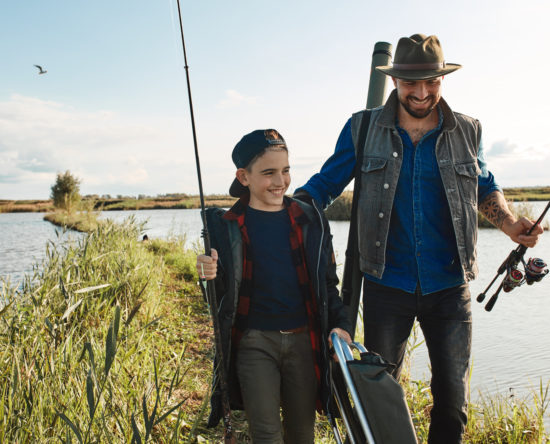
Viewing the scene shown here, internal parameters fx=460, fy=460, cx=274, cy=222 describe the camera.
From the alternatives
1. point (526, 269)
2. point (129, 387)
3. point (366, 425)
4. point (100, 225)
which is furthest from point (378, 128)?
point (100, 225)

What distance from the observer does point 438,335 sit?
2424 millimetres

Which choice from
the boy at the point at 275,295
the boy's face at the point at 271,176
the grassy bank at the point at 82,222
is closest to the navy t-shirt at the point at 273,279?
the boy at the point at 275,295

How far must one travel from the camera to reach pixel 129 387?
2.96m

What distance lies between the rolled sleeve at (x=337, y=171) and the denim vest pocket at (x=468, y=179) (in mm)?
588

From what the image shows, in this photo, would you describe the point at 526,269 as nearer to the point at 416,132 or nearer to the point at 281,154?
the point at 416,132

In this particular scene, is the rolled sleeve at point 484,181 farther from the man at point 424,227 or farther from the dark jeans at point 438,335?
the dark jeans at point 438,335

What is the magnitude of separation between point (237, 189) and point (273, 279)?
501 mm

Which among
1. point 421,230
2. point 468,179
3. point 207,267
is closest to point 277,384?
point 207,267

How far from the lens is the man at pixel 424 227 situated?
7.82ft

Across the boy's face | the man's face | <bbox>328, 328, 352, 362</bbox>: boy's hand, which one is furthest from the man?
<bbox>328, 328, 352, 362</bbox>: boy's hand

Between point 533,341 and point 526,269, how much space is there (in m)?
3.79

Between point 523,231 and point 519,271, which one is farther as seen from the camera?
point 519,271

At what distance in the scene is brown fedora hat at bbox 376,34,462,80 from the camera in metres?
2.34

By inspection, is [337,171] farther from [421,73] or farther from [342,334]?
[342,334]
